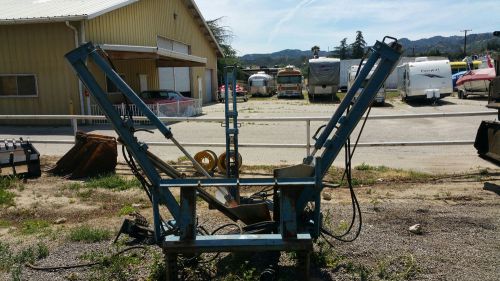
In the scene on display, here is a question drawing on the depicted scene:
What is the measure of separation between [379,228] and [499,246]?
127 centimetres

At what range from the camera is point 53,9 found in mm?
19594

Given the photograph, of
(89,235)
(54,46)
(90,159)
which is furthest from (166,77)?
(89,235)

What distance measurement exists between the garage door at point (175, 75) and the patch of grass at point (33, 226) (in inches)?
874

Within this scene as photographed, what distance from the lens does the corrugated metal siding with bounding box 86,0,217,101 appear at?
2016 centimetres

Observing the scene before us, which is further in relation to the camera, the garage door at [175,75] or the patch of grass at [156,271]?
the garage door at [175,75]

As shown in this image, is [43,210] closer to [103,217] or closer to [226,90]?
[103,217]

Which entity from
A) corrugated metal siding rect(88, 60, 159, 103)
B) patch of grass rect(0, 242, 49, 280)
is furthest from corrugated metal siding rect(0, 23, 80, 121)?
patch of grass rect(0, 242, 49, 280)

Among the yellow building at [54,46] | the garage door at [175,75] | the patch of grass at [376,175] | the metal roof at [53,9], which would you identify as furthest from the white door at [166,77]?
the patch of grass at [376,175]

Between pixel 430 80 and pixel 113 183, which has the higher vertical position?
pixel 430 80

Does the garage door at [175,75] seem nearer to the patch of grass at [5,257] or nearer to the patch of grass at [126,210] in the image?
the patch of grass at [126,210]

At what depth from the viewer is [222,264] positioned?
455 centimetres

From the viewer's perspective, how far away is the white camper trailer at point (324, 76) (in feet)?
119

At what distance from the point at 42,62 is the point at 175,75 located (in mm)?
12303

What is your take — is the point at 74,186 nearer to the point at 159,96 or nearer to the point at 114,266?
the point at 114,266
